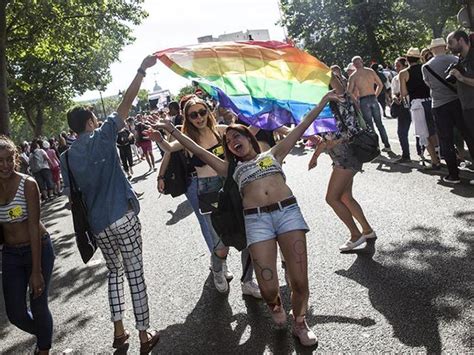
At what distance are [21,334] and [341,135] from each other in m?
4.00

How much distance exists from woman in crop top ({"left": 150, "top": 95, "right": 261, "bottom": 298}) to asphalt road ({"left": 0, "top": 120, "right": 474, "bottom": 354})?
19cm

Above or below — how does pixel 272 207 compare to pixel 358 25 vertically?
below

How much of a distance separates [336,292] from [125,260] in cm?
194

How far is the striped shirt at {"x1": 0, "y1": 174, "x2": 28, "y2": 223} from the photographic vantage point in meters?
3.65

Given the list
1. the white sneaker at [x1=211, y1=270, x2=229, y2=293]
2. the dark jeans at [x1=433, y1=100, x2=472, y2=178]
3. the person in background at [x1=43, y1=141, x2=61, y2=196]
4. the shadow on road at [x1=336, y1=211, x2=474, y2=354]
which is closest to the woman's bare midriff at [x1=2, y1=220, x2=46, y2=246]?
the white sneaker at [x1=211, y1=270, x2=229, y2=293]

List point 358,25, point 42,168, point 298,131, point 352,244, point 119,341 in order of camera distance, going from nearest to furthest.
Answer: point 298,131 < point 119,341 < point 352,244 < point 42,168 < point 358,25

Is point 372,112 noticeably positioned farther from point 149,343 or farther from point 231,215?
point 149,343

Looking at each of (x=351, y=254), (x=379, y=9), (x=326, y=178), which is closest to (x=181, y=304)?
(x=351, y=254)

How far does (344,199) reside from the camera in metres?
5.45

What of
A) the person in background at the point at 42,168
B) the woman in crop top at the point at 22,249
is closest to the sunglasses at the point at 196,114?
the woman in crop top at the point at 22,249

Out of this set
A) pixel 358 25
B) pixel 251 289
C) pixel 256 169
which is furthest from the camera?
pixel 358 25

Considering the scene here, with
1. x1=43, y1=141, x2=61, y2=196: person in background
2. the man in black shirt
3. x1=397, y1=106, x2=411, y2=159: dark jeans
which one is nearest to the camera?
the man in black shirt

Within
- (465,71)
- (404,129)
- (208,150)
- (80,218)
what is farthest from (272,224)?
(404,129)

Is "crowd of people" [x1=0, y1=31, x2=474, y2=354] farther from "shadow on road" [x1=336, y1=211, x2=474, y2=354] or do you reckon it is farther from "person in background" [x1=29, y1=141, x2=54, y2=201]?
"person in background" [x1=29, y1=141, x2=54, y2=201]
